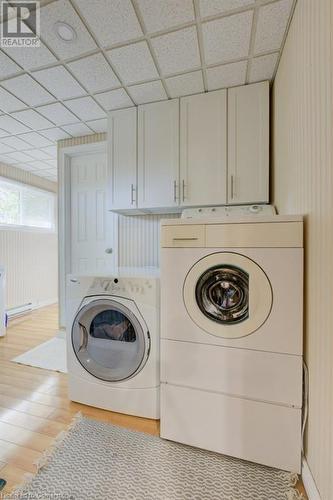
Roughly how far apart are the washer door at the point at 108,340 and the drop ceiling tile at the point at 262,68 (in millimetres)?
1868

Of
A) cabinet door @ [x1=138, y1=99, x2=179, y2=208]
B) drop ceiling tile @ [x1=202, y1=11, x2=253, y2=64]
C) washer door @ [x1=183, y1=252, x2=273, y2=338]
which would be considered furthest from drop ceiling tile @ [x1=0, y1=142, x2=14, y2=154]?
washer door @ [x1=183, y1=252, x2=273, y2=338]

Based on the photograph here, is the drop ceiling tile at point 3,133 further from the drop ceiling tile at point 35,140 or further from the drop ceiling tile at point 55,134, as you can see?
the drop ceiling tile at point 55,134

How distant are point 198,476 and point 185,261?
3.29 feet

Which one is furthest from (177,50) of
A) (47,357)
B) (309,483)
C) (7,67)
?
(47,357)

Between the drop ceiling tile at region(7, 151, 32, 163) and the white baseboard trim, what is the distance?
4.01 metres

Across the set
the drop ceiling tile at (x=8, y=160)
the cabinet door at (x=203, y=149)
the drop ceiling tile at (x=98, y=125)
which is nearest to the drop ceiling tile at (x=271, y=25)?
the cabinet door at (x=203, y=149)

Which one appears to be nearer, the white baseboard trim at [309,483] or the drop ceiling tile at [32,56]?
the white baseboard trim at [309,483]

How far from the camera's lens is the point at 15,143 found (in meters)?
2.79

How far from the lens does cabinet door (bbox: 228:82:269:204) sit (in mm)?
1728

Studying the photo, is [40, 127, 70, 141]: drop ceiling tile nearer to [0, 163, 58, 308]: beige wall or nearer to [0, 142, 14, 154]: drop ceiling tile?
[0, 142, 14, 154]: drop ceiling tile

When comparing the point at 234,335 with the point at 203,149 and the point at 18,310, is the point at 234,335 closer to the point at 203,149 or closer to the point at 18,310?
the point at 203,149

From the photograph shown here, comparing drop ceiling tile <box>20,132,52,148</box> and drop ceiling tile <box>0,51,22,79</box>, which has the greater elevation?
drop ceiling tile <box>20,132,52,148</box>

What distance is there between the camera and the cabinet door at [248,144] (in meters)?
1.73

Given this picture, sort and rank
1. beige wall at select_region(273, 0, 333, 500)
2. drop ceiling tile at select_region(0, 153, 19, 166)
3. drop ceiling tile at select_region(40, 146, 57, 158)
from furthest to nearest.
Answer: drop ceiling tile at select_region(0, 153, 19, 166) → drop ceiling tile at select_region(40, 146, 57, 158) → beige wall at select_region(273, 0, 333, 500)
